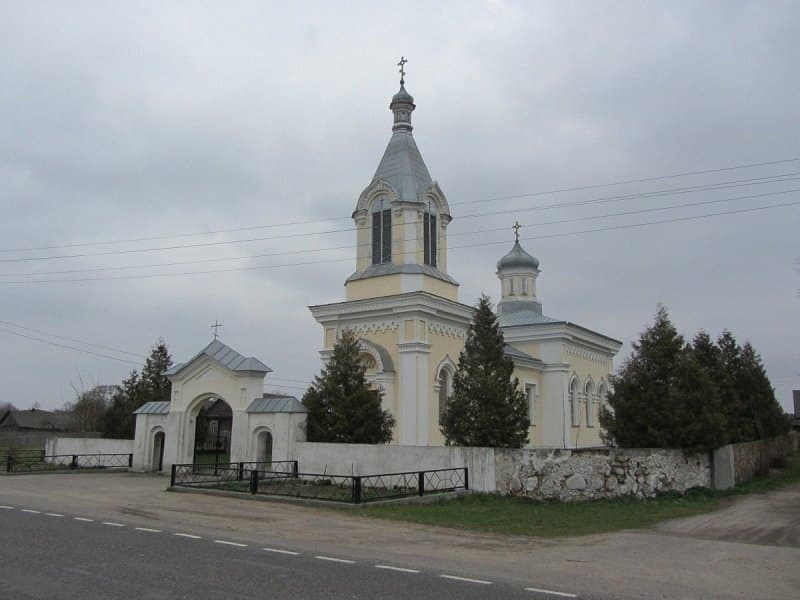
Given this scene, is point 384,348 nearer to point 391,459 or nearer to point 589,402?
point 391,459

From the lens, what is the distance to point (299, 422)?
21781 millimetres

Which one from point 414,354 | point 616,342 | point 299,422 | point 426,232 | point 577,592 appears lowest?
point 577,592

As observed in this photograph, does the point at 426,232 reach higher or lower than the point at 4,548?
higher

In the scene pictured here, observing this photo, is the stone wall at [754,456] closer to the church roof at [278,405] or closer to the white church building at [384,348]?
the white church building at [384,348]

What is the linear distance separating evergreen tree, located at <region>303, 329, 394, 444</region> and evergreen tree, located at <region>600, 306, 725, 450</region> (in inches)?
263

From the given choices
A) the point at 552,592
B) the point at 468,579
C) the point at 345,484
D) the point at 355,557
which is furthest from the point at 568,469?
the point at 552,592

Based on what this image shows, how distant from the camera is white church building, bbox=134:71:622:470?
23.2 metres

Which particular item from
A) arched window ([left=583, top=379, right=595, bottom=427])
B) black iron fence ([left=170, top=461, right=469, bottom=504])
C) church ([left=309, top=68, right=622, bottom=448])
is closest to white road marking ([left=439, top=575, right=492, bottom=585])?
black iron fence ([left=170, top=461, right=469, bottom=504])

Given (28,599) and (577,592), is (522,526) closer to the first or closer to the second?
(577,592)

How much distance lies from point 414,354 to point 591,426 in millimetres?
14838

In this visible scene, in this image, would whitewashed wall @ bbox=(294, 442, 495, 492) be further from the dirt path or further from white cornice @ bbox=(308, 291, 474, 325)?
white cornice @ bbox=(308, 291, 474, 325)

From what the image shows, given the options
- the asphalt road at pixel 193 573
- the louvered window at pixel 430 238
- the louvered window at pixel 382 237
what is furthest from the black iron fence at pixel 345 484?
the louvered window at pixel 430 238

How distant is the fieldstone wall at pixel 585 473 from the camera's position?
53.2ft

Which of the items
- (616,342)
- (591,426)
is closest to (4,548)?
(591,426)
